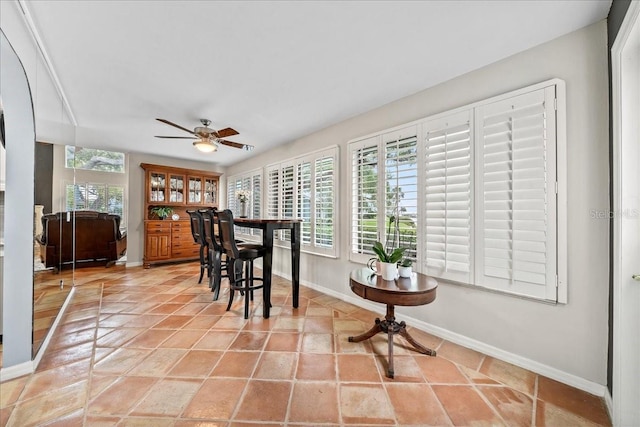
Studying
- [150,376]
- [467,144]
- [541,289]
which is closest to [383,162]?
[467,144]

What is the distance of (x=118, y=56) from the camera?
205cm

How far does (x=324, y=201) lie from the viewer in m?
3.66

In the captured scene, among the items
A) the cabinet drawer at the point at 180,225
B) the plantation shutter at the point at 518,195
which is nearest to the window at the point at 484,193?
the plantation shutter at the point at 518,195

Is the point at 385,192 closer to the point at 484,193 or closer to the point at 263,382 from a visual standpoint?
the point at 484,193

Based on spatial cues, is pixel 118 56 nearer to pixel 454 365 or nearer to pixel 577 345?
pixel 454 365

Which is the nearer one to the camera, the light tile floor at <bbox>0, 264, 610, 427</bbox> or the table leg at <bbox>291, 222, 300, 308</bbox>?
the light tile floor at <bbox>0, 264, 610, 427</bbox>

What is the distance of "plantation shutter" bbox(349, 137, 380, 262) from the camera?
9.80ft

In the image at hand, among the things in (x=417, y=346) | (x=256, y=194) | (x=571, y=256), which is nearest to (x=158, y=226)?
(x=256, y=194)

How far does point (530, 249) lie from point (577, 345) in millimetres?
677

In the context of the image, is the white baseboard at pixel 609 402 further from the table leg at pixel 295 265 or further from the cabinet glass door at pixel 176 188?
the cabinet glass door at pixel 176 188

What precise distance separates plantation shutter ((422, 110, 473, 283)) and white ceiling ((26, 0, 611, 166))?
0.52 m

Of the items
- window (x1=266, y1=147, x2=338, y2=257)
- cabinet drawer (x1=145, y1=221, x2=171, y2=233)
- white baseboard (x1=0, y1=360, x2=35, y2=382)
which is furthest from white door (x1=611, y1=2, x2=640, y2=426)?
cabinet drawer (x1=145, y1=221, x2=171, y2=233)

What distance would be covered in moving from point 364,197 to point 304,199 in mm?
1275

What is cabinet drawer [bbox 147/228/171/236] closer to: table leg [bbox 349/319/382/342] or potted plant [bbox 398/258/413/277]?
table leg [bbox 349/319/382/342]
